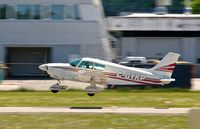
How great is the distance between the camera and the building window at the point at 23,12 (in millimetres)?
55188

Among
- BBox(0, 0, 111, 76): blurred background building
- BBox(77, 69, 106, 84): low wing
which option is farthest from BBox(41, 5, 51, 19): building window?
BBox(77, 69, 106, 84): low wing

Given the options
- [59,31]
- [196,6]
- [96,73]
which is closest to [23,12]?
[59,31]

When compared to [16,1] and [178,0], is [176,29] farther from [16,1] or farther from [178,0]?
[178,0]

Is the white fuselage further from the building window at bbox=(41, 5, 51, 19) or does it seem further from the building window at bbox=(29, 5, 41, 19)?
the building window at bbox=(29, 5, 41, 19)

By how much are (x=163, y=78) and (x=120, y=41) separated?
1229 inches

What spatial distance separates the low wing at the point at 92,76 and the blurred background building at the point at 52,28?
83.0ft

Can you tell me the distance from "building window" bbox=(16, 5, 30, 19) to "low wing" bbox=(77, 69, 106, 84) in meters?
27.5

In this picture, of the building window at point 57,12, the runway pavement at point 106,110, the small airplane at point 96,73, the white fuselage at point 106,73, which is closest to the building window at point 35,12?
the building window at point 57,12

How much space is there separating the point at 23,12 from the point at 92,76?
28.2 meters

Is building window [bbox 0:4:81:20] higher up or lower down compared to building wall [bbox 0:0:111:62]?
higher up

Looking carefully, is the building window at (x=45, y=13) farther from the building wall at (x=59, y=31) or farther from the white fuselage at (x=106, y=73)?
the white fuselage at (x=106, y=73)

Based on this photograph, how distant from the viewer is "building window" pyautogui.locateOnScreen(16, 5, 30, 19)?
55188 mm

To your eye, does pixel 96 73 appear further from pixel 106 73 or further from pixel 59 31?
pixel 59 31

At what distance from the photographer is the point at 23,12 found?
55.4 m
